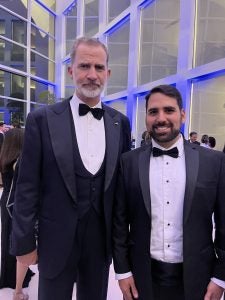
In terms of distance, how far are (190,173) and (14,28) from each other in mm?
15450

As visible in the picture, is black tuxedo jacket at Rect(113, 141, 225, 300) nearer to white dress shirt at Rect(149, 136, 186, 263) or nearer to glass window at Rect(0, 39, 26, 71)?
white dress shirt at Rect(149, 136, 186, 263)

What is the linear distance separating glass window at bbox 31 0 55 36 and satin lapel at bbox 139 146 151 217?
1656cm

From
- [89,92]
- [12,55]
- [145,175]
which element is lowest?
[145,175]

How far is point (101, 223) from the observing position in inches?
74.2

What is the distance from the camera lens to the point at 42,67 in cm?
1780

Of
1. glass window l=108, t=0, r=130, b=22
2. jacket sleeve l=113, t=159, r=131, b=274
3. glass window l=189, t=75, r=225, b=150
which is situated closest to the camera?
jacket sleeve l=113, t=159, r=131, b=274

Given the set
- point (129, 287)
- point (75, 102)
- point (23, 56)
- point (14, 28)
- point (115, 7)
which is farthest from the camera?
point (23, 56)

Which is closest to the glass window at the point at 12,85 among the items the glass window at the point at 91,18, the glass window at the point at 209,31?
the glass window at the point at 91,18

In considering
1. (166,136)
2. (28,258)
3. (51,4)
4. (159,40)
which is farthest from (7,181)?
(51,4)

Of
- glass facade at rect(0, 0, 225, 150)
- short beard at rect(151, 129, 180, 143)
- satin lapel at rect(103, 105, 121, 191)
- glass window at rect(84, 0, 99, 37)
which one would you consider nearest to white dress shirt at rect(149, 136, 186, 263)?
short beard at rect(151, 129, 180, 143)

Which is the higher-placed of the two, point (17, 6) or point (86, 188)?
point (17, 6)

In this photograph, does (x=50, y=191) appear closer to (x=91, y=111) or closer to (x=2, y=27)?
(x=91, y=111)

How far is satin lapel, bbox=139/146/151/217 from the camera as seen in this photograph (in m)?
1.69

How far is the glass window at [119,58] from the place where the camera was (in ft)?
44.0
